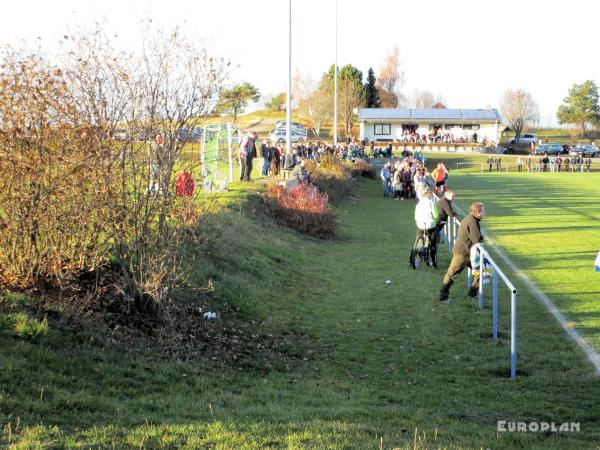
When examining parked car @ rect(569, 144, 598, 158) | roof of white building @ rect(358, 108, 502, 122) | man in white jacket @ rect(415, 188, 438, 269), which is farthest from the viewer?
roof of white building @ rect(358, 108, 502, 122)

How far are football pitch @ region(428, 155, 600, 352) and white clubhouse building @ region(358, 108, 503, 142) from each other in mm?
41799

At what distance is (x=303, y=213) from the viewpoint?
2155 centimetres

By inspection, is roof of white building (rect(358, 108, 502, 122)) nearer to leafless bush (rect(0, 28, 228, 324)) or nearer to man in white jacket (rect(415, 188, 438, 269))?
man in white jacket (rect(415, 188, 438, 269))

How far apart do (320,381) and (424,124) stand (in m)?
85.7

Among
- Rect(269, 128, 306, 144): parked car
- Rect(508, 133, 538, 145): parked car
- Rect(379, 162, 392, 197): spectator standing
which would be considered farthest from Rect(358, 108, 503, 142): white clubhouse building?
Rect(379, 162, 392, 197): spectator standing

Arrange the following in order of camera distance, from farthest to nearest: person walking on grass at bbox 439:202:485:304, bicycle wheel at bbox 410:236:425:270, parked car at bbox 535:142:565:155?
parked car at bbox 535:142:565:155, bicycle wheel at bbox 410:236:425:270, person walking on grass at bbox 439:202:485:304

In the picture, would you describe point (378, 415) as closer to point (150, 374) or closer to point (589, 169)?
point (150, 374)

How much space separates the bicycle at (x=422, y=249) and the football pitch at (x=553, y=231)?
201cm

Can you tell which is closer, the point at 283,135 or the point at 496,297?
the point at 496,297

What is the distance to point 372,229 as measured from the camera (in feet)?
78.8

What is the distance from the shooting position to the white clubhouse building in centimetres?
9075

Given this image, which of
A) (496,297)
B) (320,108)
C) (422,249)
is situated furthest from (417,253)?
(320,108)

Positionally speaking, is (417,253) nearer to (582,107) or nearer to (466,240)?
(466,240)

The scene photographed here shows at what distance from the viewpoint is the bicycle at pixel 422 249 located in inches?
629
